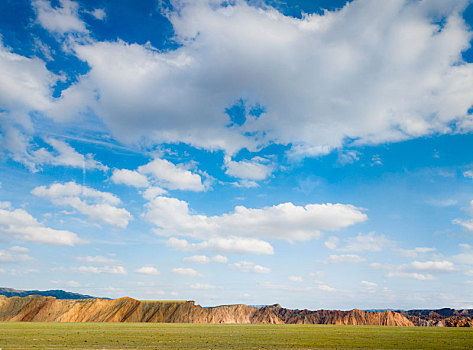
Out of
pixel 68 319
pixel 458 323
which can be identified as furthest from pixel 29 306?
pixel 458 323

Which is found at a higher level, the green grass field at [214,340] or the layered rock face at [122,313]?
the green grass field at [214,340]

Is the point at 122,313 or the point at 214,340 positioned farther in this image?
the point at 122,313

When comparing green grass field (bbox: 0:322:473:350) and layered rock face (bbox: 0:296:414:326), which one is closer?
green grass field (bbox: 0:322:473:350)

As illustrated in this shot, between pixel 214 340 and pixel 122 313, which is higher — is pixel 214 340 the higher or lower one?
the higher one

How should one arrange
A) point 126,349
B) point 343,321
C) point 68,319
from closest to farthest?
point 126,349
point 68,319
point 343,321

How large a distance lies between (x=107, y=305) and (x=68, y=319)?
64.7 feet

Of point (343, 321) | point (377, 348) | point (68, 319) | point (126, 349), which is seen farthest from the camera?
point (343, 321)

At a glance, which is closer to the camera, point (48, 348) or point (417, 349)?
point (48, 348)

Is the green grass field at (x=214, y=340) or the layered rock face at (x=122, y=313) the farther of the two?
the layered rock face at (x=122, y=313)

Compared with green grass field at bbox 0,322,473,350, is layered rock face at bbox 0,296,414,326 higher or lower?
lower

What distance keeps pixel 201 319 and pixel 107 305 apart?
4657cm

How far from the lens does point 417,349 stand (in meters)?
42.2

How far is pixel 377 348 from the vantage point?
41.7m

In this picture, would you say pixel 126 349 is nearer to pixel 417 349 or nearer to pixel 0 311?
pixel 417 349
